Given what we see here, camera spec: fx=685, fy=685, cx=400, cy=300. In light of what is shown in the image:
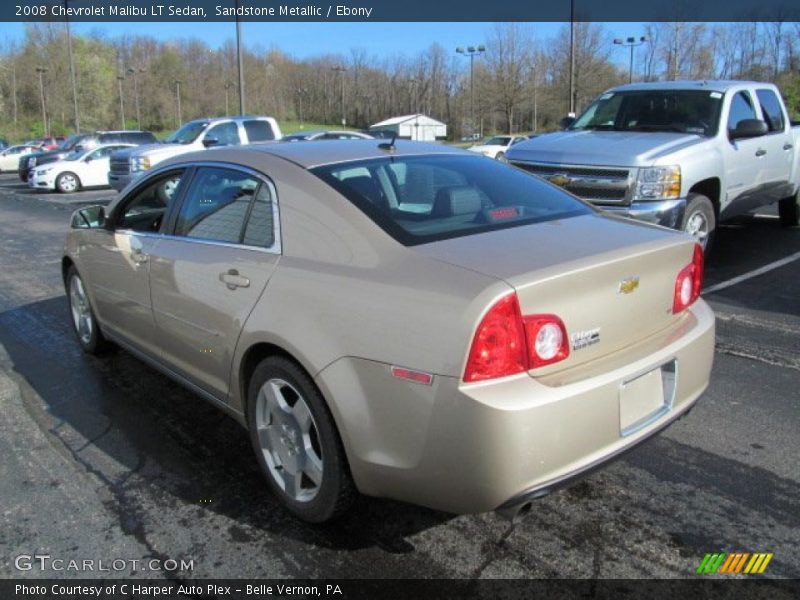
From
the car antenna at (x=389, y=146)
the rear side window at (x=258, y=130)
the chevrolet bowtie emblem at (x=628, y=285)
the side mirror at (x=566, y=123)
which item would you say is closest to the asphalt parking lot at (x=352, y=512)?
the chevrolet bowtie emblem at (x=628, y=285)

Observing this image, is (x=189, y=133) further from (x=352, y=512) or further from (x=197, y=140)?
(x=352, y=512)

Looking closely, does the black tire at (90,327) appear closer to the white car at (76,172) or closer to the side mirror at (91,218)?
the side mirror at (91,218)

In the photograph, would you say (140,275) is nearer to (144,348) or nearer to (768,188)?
(144,348)

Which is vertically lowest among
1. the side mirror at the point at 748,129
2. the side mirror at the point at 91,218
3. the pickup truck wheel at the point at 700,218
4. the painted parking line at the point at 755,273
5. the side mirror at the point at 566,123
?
the painted parking line at the point at 755,273

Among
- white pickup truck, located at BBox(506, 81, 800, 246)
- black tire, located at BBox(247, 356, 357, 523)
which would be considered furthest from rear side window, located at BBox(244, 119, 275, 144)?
black tire, located at BBox(247, 356, 357, 523)

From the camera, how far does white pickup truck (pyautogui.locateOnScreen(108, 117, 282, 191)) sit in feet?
51.3

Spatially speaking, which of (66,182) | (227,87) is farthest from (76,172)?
(227,87)

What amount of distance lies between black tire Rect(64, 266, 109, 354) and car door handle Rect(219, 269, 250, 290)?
2089 millimetres

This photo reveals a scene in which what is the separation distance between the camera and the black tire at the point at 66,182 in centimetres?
2273

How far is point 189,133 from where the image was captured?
16.6m

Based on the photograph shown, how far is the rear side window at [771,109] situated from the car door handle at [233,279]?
7.38 metres

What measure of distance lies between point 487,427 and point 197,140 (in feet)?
49.4

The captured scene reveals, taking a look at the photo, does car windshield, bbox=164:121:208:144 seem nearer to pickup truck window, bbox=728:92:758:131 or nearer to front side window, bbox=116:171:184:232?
pickup truck window, bbox=728:92:758:131

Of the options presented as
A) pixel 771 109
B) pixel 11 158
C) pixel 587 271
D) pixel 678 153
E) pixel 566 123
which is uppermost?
pixel 771 109
